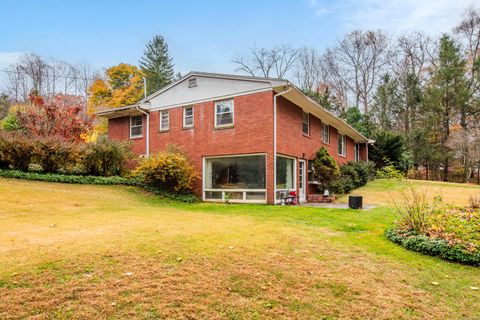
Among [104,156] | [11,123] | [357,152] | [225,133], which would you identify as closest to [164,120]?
[104,156]

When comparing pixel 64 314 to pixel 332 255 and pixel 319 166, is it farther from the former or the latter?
pixel 319 166

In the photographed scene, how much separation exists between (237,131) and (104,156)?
21.3 ft

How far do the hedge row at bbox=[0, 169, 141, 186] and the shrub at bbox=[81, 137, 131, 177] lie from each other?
2.31 feet

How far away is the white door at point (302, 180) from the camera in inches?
629

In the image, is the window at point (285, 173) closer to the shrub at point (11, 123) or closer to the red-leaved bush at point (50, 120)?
the red-leaved bush at point (50, 120)

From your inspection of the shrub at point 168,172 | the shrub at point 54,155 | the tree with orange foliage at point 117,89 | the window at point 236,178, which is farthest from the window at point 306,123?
Answer: the tree with orange foliage at point 117,89

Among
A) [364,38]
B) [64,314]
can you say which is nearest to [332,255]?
[64,314]

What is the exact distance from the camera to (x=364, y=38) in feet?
118

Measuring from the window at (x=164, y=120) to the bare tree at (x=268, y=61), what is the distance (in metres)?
20.5

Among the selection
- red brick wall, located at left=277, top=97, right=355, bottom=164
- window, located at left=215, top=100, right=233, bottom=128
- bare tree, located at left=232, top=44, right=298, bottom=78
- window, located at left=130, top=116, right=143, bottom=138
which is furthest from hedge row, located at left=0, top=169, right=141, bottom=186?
bare tree, located at left=232, top=44, right=298, bottom=78

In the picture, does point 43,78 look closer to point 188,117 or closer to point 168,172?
point 188,117

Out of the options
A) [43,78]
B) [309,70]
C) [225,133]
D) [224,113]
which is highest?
[309,70]

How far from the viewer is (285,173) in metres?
14.7

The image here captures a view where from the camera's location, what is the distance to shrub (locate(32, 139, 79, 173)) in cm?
1372
